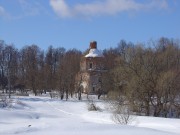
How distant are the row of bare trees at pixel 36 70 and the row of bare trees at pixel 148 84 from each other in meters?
20.7

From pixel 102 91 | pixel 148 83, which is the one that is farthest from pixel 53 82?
pixel 148 83

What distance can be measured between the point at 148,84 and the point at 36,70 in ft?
119

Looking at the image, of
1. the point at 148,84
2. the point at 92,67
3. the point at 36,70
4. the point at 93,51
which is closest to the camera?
the point at 148,84

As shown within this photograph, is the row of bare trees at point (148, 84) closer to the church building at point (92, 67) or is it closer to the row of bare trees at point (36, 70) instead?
the row of bare trees at point (36, 70)

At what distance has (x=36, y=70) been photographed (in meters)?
74.0

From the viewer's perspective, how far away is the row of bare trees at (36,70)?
210 ft

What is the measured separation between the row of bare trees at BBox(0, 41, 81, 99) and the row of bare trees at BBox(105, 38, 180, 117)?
20.7 m

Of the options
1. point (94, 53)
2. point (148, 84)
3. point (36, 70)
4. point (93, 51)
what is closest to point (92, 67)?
point (94, 53)

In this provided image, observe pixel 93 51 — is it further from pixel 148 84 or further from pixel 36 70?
pixel 148 84

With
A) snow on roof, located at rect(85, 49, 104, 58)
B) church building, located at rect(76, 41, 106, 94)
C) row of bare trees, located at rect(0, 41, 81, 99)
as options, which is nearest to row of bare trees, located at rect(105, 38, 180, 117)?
row of bare trees, located at rect(0, 41, 81, 99)

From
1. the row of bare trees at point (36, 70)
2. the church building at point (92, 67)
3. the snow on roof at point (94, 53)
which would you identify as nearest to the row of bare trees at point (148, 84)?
the row of bare trees at point (36, 70)

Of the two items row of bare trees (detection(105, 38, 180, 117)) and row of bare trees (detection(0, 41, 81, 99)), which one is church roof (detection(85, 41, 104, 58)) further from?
row of bare trees (detection(105, 38, 180, 117))

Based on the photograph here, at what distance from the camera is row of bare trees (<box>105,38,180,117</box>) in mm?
40406

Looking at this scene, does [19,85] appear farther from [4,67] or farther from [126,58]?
[126,58]
